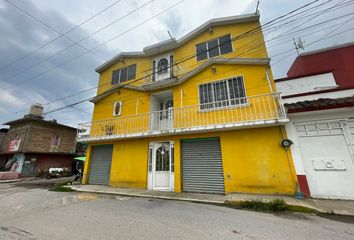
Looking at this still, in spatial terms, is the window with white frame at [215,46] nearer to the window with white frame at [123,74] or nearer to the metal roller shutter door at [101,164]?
the window with white frame at [123,74]

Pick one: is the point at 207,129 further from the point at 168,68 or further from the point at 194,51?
the point at 194,51

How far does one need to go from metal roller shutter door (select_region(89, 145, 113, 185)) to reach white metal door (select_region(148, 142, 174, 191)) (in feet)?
11.8

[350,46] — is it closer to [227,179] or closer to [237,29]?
[237,29]

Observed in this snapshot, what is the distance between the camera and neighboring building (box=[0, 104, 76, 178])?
1777cm

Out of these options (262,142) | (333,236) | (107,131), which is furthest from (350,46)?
(107,131)

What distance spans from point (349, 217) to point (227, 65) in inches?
313

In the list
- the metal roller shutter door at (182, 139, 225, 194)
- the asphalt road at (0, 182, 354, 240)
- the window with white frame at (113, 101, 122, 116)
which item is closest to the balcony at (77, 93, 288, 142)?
the window with white frame at (113, 101, 122, 116)

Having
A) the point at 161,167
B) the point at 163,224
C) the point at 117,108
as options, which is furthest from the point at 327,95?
the point at 117,108

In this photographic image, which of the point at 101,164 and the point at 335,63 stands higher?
the point at 335,63

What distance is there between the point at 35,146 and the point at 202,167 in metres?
21.7

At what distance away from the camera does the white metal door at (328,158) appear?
580 cm

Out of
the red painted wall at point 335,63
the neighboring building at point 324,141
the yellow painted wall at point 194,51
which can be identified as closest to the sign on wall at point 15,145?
the yellow painted wall at point 194,51

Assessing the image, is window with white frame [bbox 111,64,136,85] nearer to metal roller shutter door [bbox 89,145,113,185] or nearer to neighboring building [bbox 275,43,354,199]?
metal roller shutter door [bbox 89,145,113,185]

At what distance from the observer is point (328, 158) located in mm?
6098
